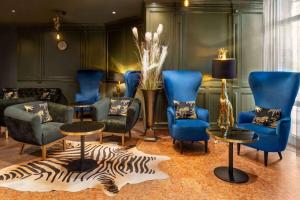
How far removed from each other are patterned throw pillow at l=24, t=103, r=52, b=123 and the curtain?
4.07 metres

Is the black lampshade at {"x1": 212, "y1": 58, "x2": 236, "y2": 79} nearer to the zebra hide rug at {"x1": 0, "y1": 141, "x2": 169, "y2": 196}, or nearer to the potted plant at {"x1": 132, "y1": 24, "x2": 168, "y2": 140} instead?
the potted plant at {"x1": 132, "y1": 24, "x2": 168, "y2": 140}

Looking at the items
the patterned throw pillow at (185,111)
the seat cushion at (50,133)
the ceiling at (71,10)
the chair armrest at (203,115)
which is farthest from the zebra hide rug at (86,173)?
the ceiling at (71,10)

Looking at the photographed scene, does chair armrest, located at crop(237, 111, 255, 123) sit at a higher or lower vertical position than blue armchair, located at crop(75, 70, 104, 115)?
lower

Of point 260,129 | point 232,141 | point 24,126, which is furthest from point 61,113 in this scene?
point 260,129

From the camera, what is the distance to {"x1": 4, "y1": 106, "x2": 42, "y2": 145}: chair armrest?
3346 mm

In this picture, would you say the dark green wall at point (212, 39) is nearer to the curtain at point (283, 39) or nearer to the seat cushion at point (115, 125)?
the curtain at point (283, 39)

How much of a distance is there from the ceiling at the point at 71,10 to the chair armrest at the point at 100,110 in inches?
83.1

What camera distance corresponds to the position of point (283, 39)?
14.3 ft

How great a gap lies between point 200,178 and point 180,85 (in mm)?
1919

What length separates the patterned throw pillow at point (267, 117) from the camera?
11.8 feet

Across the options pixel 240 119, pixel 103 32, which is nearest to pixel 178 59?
pixel 240 119

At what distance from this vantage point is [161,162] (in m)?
3.45

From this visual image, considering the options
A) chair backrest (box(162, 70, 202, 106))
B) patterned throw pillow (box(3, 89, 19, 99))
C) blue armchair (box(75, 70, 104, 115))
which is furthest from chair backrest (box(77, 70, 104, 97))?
chair backrest (box(162, 70, 202, 106))

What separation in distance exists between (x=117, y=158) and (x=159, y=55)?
77.3 inches
